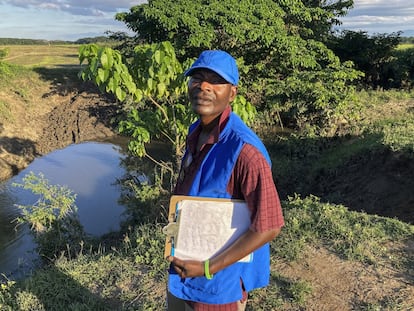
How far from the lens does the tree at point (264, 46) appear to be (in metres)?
10.0

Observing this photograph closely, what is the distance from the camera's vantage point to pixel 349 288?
313 centimetres

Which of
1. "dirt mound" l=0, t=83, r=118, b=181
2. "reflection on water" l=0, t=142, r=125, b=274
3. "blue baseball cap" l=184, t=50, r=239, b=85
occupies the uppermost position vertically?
"blue baseball cap" l=184, t=50, r=239, b=85

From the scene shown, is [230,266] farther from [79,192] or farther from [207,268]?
[79,192]

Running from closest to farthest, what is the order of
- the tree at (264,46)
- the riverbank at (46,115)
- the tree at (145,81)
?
the tree at (145,81) → the tree at (264,46) → the riverbank at (46,115)

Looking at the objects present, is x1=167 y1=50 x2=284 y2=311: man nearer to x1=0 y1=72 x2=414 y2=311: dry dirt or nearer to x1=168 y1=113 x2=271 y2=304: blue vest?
x1=168 y1=113 x2=271 y2=304: blue vest

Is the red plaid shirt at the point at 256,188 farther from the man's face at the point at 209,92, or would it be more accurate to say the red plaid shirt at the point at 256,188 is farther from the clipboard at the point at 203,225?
the man's face at the point at 209,92

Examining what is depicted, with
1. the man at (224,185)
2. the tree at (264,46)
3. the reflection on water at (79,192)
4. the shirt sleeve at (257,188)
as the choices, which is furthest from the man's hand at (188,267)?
the tree at (264,46)

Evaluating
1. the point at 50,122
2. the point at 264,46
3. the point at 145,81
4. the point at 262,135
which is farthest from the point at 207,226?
the point at 50,122

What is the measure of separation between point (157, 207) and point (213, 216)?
550cm

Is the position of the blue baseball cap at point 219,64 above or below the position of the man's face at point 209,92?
above

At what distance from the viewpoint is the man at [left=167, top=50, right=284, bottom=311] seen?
51.1 inches

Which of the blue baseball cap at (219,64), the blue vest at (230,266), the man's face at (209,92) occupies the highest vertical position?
the blue baseball cap at (219,64)

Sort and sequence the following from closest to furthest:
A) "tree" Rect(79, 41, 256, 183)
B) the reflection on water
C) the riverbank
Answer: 1. "tree" Rect(79, 41, 256, 183)
2. the reflection on water
3. the riverbank

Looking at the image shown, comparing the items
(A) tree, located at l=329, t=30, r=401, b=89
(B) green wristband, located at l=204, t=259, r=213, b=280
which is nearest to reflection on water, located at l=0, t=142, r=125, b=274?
(B) green wristband, located at l=204, t=259, r=213, b=280
